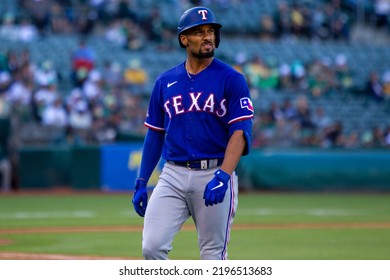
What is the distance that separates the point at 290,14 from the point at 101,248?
17.3 meters

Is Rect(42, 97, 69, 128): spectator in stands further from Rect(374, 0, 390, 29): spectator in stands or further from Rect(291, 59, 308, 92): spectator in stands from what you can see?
Rect(374, 0, 390, 29): spectator in stands

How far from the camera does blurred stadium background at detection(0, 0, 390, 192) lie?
19.7m

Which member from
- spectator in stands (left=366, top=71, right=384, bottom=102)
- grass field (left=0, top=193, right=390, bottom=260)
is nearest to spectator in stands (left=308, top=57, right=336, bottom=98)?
spectator in stands (left=366, top=71, right=384, bottom=102)

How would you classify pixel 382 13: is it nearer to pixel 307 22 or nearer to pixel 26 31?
pixel 307 22

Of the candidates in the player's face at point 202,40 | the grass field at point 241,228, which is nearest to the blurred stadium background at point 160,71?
the grass field at point 241,228

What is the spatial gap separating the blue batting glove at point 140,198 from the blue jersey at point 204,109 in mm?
289

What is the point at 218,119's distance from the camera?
6.41 metres

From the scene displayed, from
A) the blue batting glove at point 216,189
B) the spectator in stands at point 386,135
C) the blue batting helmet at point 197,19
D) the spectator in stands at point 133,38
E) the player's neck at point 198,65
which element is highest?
the spectator in stands at point 133,38

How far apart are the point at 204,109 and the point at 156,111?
0.43 meters

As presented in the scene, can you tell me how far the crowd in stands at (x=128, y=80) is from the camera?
69.2 feet

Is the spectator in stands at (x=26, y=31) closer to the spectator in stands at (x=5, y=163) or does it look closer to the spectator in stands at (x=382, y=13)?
the spectator in stands at (x=5, y=163)

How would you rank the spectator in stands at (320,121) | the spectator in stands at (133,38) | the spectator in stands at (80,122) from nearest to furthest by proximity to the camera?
1. the spectator in stands at (80,122)
2. the spectator in stands at (320,121)
3. the spectator in stands at (133,38)

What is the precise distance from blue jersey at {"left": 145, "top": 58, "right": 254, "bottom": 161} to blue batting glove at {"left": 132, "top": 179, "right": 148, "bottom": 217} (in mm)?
289
